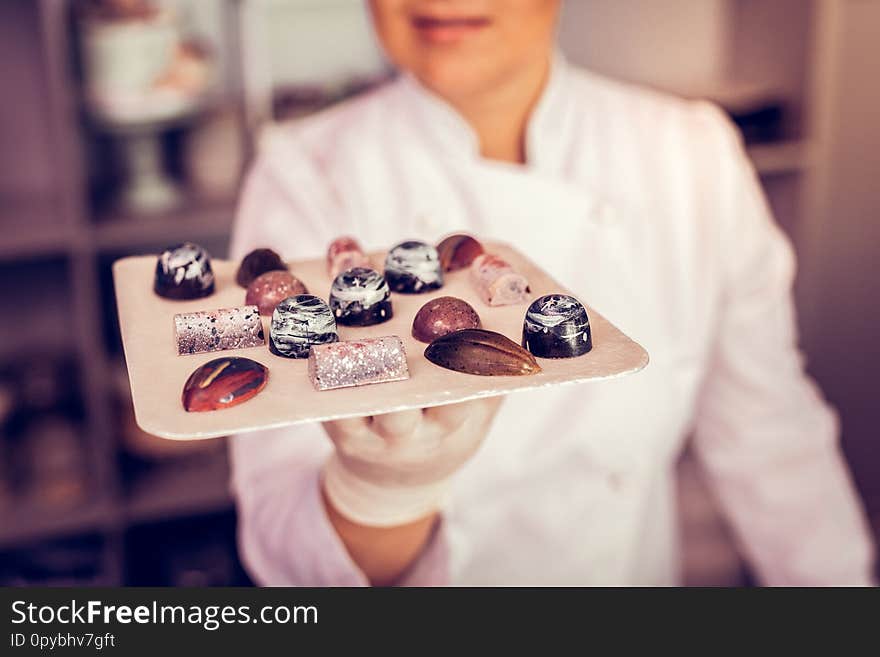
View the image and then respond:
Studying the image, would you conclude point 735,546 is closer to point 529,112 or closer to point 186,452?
point 186,452

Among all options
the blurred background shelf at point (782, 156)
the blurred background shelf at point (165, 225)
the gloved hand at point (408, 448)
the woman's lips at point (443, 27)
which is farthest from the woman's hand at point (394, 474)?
the blurred background shelf at point (782, 156)

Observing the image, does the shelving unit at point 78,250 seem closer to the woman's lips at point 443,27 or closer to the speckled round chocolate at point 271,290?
the woman's lips at point 443,27

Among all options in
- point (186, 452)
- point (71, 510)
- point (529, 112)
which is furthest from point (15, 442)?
point (529, 112)

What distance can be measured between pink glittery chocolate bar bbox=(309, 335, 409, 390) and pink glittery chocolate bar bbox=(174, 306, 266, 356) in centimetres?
4

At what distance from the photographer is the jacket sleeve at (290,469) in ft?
2.22

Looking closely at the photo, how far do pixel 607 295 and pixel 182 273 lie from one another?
1.38 feet

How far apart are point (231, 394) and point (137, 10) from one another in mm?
991

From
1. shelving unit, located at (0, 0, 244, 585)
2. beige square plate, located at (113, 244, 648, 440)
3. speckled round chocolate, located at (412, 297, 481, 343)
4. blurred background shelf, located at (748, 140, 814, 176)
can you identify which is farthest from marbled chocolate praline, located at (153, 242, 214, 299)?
blurred background shelf, located at (748, 140, 814, 176)

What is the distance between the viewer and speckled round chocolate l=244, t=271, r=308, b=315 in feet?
1.63

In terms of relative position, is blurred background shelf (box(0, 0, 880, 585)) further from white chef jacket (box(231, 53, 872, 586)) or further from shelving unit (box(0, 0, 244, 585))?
white chef jacket (box(231, 53, 872, 586))

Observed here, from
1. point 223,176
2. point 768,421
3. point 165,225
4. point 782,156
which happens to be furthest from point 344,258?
point 782,156

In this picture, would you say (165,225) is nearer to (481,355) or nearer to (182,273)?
(182,273)

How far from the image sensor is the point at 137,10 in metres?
1.27

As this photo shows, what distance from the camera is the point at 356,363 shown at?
420 millimetres
